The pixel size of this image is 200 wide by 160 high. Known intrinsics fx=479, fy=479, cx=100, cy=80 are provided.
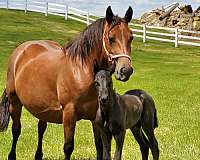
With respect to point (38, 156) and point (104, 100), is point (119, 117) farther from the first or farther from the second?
point (38, 156)

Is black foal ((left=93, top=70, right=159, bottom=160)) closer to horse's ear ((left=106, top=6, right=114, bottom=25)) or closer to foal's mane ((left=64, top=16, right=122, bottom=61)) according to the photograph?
foal's mane ((left=64, top=16, right=122, bottom=61))

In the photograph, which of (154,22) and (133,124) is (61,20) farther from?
(133,124)

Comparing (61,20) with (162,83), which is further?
(61,20)

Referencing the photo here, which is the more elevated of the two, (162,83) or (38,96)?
(38,96)

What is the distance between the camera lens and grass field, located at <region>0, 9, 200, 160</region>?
28.1ft

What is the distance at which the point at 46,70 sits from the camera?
6.79 meters

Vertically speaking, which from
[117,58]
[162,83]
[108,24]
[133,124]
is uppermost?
[108,24]

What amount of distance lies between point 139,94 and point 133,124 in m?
0.54

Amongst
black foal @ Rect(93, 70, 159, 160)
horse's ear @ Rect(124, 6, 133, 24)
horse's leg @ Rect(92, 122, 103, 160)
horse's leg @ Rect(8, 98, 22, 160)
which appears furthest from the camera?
horse's leg @ Rect(8, 98, 22, 160)

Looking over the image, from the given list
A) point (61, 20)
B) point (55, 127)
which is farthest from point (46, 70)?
point (61, 20)

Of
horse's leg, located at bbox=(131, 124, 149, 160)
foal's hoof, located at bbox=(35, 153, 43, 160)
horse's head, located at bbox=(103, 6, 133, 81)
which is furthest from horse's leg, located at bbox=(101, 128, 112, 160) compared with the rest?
foal's hoof, located at bbox=(35, 153, 43, 160)

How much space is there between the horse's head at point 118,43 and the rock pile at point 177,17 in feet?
103

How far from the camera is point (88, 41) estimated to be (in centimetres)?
638

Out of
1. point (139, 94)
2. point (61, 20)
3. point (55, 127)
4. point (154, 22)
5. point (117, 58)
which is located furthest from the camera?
point (61, 20)
